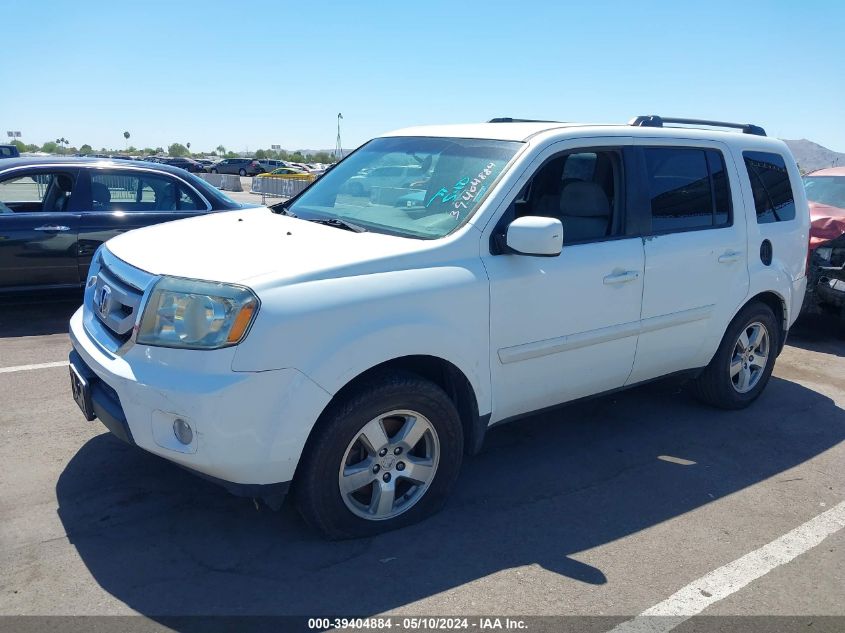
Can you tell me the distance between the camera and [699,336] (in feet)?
15.7

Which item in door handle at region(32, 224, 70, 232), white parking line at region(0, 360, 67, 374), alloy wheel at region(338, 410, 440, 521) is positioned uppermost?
door handle at region(32, 224, 70, 232)

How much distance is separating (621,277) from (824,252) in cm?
456

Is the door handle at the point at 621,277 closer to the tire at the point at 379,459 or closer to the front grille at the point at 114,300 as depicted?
the tire at the point at 379,459

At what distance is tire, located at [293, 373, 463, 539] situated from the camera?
316cm

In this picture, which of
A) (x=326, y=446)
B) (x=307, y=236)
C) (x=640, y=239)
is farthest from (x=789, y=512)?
(x=307, y=236)

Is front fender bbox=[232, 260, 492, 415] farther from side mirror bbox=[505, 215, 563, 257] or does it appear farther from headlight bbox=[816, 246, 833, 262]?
headlight bbox=[816, 246, 833, 262]

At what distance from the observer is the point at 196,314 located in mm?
2996

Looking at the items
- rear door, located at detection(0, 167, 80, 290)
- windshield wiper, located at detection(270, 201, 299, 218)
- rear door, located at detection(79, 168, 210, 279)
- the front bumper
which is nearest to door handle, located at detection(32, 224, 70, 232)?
rear door, located at detection(0, 167, 80, 290)

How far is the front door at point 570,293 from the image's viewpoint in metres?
3.69

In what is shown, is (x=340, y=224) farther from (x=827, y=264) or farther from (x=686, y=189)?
(x=827, y=264)

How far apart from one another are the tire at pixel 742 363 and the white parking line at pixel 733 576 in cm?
133

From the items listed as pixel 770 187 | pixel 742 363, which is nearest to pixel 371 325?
pixel 742 363

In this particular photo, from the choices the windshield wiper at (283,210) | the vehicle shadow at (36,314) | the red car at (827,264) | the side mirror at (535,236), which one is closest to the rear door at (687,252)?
the side mirror at (535,236)

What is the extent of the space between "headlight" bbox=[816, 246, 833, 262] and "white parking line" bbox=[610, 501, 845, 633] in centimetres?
426
